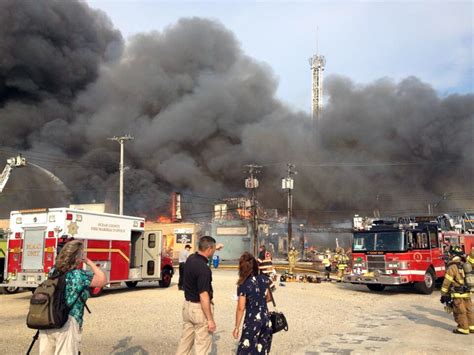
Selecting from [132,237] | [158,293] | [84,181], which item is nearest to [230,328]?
[158,293]

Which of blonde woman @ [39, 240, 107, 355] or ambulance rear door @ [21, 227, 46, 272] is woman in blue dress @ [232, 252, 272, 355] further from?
ambulance rear door @ [21, 227, 46, 272]

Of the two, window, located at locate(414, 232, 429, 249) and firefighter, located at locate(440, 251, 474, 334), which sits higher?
window, located at locate(414, 232, 429, 249)

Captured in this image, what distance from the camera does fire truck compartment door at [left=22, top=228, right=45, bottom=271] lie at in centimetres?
1078

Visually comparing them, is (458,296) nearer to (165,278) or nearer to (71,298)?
(71,298)

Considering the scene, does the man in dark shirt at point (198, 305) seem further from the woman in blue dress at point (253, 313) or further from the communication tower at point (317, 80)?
the communication tower at point (317, 80)

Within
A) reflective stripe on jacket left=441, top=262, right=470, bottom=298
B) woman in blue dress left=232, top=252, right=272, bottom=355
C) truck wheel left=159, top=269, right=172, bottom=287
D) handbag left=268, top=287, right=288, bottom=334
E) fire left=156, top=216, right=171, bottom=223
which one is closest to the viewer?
woman in blue dress left=232, top=252, right=272, bottom=355

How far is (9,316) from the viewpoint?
889 centimetres

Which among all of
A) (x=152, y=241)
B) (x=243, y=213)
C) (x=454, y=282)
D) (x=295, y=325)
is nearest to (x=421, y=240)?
(x=454, y=282)

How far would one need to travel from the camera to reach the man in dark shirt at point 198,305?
13.4ft

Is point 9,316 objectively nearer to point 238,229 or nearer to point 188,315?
point 188,315

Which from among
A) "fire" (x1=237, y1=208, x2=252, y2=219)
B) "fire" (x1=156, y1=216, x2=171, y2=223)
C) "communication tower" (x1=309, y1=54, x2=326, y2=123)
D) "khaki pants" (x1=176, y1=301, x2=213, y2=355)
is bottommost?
"khaki pants" (x1=176, y1=301, x2=213, y2=355)

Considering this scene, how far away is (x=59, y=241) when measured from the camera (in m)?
10.6

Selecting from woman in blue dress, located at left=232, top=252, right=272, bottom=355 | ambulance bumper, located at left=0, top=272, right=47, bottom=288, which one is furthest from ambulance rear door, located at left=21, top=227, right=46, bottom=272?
woman in blue dress, located at left=232, top=252, right=272, bottom=355

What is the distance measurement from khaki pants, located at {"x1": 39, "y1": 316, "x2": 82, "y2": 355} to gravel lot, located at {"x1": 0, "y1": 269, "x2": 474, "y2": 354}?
8.77 feet
